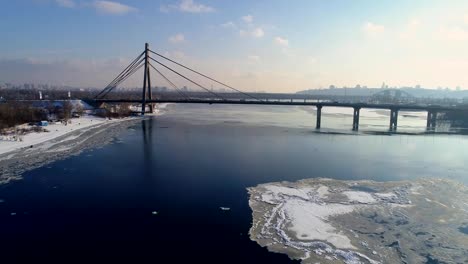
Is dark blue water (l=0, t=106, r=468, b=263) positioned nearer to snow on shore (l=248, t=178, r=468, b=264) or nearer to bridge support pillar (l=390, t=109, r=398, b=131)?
snow on shore (l=248, t=178, r=468, b=264)

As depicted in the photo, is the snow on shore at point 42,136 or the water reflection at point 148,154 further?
the snow on shore at point 42,136

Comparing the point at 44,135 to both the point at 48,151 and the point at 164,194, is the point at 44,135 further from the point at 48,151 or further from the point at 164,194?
the point at 164,194

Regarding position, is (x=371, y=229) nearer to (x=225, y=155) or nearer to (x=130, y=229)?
(x=130, y=229)

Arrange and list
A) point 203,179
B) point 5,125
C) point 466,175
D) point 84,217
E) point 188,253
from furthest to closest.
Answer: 1. point 5,125
2. point 466,175
3. point 203,179
4. point 84,217
5. point 188,253

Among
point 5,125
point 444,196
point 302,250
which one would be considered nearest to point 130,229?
point 302,250

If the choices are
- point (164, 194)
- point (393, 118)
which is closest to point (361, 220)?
point (164, 194)

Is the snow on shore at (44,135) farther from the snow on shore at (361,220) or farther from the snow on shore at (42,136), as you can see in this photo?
the snow on shore at (361,220)

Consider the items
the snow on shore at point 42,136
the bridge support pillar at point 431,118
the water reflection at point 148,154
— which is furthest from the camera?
the bridge support pillar at point 431,118

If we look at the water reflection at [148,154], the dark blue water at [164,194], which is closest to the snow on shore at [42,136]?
the dark blue water at [164,194]
